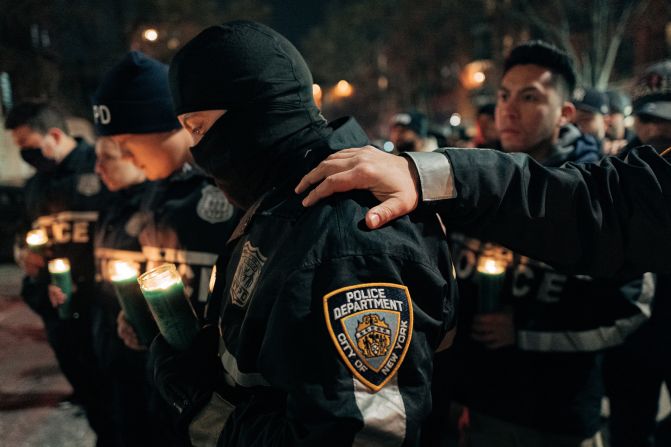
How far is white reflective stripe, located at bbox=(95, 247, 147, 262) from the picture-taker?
270cm

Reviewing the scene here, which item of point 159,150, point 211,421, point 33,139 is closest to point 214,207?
point 159,150

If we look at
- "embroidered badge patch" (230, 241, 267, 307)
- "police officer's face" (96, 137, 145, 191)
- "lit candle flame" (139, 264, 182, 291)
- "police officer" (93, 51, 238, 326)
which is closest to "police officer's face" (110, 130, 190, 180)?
"police officer" (93, 51, 238, 326)

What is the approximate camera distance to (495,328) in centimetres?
228

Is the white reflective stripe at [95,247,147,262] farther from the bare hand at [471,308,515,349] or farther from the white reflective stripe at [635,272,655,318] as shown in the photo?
the white reflective stripe at [635,272,655,318]

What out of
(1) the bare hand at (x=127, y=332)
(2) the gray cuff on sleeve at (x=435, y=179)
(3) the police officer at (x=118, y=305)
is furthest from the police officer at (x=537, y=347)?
(3) the police officer at (x=118, y=305)

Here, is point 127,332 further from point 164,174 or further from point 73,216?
point 73,216

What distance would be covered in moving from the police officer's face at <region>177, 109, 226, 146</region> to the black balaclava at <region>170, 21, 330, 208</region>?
0.02 metres

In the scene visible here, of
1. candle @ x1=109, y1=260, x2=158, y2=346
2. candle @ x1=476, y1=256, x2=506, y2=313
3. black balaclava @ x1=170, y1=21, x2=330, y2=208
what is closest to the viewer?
black balaclava @ x1=170, y1=21, x2=330, y2=208

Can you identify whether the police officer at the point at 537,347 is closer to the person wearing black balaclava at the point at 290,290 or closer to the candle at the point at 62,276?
the person wearing black balaclava at the point at 290,290

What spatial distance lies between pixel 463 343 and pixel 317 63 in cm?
4814

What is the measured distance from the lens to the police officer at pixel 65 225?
3.51m

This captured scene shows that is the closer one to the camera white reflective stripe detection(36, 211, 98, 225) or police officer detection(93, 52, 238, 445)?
police officer detection(93, 52, 238, 445)

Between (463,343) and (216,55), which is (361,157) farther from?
(463,343)

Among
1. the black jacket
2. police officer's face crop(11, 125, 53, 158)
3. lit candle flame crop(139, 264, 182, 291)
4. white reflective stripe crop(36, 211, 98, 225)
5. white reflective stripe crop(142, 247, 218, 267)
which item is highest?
police officer's face crop(11, 125, 53, 158)
